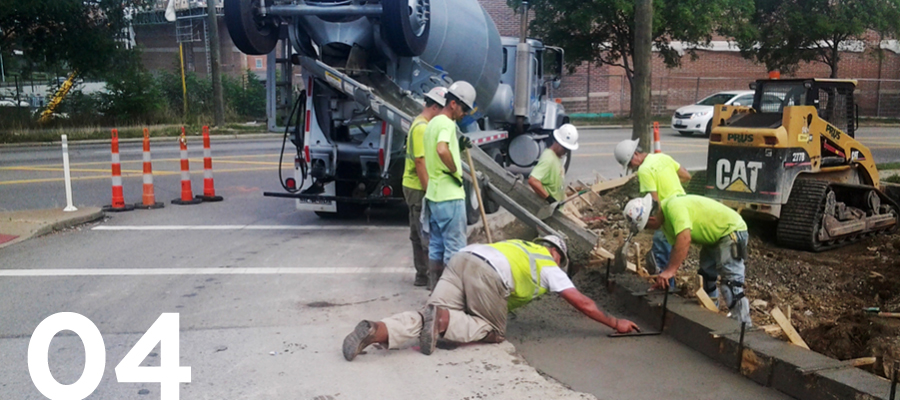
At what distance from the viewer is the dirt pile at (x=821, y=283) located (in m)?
6.59

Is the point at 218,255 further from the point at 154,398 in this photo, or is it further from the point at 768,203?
the point at 768,203

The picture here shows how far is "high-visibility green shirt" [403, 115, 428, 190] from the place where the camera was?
23.6 ft

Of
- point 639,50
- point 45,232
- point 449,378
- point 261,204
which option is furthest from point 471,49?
point 449,378

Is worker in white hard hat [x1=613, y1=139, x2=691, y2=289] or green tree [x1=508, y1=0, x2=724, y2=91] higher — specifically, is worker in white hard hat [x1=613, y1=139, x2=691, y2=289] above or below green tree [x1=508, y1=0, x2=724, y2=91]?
A: below

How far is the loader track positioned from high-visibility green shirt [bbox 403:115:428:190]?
17.1ft

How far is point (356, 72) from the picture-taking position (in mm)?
10133

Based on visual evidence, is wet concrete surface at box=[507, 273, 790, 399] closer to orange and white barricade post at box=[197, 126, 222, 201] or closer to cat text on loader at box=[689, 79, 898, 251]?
cat text on loader at box=[689, 79, 898, 251]

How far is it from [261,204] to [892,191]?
31.3 ft

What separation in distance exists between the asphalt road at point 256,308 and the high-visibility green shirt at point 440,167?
1032 millimetres

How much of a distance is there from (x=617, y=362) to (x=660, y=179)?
193 centimetres

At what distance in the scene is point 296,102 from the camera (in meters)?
10.8

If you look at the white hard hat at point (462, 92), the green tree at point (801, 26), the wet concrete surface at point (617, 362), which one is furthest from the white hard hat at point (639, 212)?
the green tree at point (801, 26)

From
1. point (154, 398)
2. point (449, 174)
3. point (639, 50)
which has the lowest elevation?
point (154, 398)

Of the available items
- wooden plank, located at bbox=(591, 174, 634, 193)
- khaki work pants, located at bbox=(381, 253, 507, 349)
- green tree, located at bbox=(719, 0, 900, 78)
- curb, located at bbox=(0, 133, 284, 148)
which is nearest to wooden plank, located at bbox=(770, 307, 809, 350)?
khaki work pants, located at bbox=(381, 253, 507, 349)
